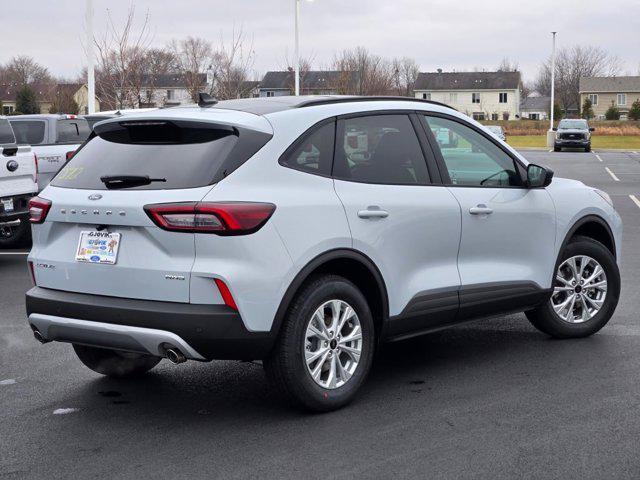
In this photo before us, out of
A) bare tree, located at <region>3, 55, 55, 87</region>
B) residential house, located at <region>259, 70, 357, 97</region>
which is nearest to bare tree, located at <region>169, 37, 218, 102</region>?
residential house, located at <region>259, 70, 357, 97</region>

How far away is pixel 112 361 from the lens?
6.32m

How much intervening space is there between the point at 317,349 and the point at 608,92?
128267mm

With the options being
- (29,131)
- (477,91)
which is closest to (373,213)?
(29,131)

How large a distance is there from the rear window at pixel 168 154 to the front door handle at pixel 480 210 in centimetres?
164

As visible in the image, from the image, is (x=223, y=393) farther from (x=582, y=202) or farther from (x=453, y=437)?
(x=582, y=202)

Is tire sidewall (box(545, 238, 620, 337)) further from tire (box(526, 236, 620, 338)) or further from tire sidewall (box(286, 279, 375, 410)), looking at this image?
tire sidewall (box(286, 279, 375, 410))

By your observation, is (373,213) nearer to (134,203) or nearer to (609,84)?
(134,203)

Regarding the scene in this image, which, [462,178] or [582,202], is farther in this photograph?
[582,202]

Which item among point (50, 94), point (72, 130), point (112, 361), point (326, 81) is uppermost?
point (50, 94)

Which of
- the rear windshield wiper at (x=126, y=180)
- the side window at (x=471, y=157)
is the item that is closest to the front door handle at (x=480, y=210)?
the side window at (x=471, y=157)

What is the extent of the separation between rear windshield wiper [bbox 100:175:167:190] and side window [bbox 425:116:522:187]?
197cm

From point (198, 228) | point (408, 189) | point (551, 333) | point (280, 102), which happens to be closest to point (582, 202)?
point (551, 333)

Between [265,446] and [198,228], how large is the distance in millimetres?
1118

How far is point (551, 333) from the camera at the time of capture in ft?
24.1
